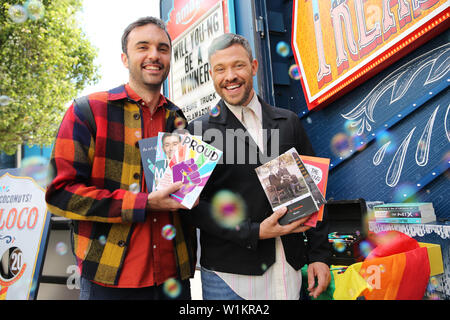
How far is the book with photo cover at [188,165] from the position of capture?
1542 millimetres

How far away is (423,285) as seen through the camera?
6.50 feet

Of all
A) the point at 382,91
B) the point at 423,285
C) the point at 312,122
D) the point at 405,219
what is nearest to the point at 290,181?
the point at 423,285

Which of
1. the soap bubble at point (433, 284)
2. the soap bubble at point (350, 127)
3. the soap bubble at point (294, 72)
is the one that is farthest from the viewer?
the soap bubble at point (294, 72)

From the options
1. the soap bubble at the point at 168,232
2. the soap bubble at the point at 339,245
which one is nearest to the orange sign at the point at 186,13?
the soap bubble at the point at 339,245

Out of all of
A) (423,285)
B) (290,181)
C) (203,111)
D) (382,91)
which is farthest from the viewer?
(203,111)

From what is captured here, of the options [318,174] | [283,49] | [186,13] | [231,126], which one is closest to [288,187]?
[318,174]

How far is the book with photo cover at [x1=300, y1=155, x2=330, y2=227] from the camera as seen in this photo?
5.31ft

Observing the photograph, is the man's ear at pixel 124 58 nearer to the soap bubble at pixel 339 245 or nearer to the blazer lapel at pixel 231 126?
the blazer lapel at pixel 231 126

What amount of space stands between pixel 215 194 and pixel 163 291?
604mm

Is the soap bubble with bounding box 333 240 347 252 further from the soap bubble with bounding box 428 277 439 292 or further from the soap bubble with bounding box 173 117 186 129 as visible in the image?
the soap bubble with bounding box 173 117 186 129

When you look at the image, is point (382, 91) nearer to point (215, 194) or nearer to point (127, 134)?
point (215, 194)

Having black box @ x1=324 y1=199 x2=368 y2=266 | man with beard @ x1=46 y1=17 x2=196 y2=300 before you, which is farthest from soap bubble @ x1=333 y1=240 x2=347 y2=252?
man with beard @ x1=46 y1=17 x2=196 y2=300

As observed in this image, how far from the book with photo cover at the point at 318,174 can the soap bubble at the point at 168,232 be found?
2.43 feet

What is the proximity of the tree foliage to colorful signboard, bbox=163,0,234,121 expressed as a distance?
629 centimetres
